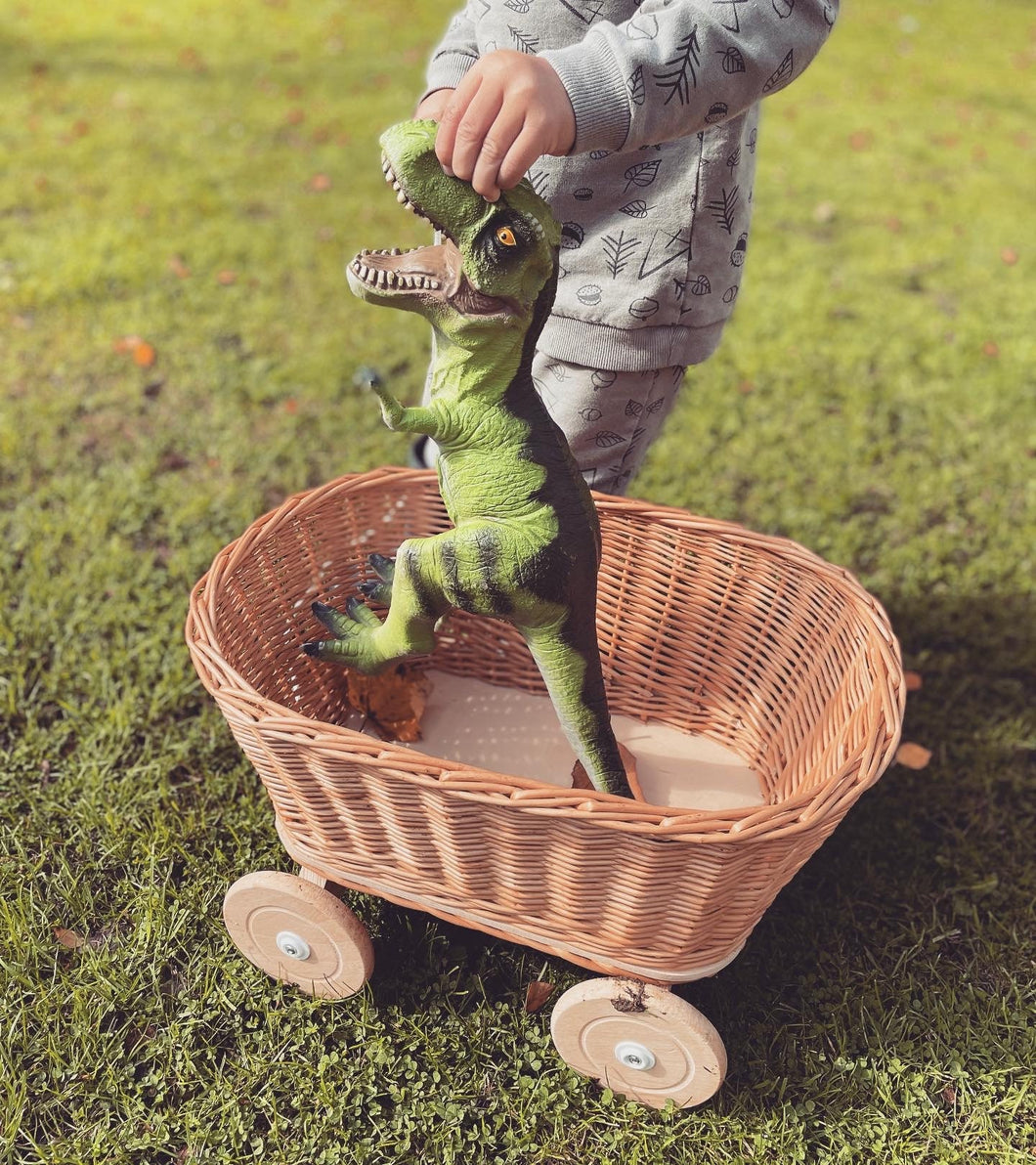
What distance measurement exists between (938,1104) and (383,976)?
858mm

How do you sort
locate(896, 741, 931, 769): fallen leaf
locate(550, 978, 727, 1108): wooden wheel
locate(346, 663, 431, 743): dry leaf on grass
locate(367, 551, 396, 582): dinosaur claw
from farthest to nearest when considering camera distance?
locate(896, 741, 931, 769): fallen leaf
locate(346, 663, 431, 743): dry leaf on grass
locate(367, 551, 396, 582): dinosaur claw
locate(550, 978, 727, 1108): wooden wheel

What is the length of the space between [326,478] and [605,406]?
1.15 m

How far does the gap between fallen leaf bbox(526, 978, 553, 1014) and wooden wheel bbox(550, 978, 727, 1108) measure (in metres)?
0.12

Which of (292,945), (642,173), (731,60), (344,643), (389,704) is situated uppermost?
(731,60)

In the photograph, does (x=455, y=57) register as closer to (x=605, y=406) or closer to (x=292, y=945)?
(x=605, y=406)

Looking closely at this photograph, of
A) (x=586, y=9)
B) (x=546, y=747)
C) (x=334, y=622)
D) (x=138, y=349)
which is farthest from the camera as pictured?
(x=138, y=349)

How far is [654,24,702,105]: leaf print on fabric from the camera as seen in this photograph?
4.00 feet

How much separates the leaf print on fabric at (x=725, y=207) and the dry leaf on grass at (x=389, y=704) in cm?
90

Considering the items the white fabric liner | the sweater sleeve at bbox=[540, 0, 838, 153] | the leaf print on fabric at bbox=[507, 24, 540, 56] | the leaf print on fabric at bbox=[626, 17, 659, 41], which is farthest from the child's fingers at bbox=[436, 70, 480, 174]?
the white fabric liner

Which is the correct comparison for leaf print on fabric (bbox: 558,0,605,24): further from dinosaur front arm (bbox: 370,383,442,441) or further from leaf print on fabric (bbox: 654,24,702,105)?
dinosaur front arm (bbox: 370,383,442,441)

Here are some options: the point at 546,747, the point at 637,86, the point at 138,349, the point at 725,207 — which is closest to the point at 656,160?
the point at 725,207

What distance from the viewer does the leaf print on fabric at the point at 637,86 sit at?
1.20 meters

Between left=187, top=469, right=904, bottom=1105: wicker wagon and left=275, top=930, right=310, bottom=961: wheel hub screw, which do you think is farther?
left=275, top=930, right=310, bottom=961: wheel hub screw

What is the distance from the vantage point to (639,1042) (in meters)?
1.41
